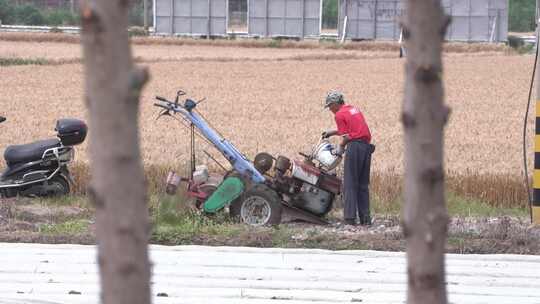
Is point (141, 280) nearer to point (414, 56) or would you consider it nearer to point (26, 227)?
point (414, 56)

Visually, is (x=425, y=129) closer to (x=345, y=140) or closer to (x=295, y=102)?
(x=345, y=140)

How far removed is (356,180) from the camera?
10500 millimetres

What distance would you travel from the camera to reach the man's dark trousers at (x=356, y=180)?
1040 cm

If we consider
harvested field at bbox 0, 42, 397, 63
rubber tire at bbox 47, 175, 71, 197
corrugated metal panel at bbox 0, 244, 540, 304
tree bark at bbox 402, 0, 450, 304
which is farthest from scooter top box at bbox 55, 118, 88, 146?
harvested field at bbox 0, 42, 397, 63

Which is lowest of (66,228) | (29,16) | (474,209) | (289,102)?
(289,102)

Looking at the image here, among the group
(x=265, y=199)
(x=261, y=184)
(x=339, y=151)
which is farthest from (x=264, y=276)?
(x=339, y=151)

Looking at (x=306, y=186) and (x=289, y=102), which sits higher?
(x=306, y=186)

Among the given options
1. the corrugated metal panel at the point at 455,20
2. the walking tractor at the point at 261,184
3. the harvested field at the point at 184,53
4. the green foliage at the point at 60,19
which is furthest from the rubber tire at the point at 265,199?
the green foliage at the point at 60,19

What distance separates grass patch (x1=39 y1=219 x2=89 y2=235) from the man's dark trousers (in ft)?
7.92

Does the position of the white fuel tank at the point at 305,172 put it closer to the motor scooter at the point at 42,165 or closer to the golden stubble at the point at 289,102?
the motor scooter at the point at 42,165

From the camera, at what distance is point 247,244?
8.52m

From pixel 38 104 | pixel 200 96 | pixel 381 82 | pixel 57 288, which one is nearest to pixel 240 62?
pixel 381 82

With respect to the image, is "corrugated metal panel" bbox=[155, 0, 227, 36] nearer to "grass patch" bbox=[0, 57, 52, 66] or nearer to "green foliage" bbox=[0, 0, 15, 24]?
"green foliage" bbox=[0, 0, 15, 24]

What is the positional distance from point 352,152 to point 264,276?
3.50 meters
